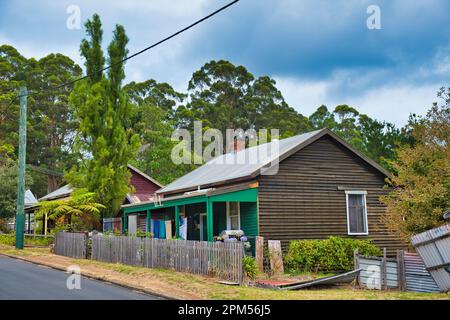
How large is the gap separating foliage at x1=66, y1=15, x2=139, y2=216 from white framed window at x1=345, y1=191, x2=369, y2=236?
1272 cm

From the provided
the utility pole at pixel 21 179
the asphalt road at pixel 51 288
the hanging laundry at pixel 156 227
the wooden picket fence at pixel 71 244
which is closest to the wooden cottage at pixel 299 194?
the hanging laundry at pixel 156 227

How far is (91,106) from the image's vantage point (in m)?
29.4

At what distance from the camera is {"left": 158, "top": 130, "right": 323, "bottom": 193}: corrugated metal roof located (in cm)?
2233

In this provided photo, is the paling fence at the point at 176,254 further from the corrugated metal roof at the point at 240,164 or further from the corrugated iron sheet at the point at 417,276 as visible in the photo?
the corrugated iron sheet at the point at 417,276

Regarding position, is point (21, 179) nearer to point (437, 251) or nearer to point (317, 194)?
point (317, 194)

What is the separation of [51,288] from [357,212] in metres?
14.6

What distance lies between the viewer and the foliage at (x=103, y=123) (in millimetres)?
29359

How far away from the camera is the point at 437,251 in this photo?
14.2m

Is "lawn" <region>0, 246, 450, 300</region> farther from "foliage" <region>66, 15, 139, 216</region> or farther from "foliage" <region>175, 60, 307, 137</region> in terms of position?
"foliage" <region>175, 60, 307, 137</region>
